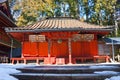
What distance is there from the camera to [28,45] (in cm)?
1812

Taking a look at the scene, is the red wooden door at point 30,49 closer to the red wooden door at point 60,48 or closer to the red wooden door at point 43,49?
the red wooden door at point 43,49

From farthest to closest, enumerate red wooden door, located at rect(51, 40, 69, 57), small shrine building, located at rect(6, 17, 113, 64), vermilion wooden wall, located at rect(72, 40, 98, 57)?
vermilion wooden wall, located at rect(72, 40, 98, 57) < red wooden door, located at rect(51, 40, 69, 57) < small shrine building, located at rect(6, 17, 113, 64)

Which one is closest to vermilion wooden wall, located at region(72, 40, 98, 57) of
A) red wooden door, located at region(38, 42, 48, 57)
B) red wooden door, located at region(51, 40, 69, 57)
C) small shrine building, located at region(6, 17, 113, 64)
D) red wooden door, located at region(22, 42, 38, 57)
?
small shrine building, located at region(6, 17, 113, 64)

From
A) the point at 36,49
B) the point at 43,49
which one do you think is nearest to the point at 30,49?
the point at 36,49

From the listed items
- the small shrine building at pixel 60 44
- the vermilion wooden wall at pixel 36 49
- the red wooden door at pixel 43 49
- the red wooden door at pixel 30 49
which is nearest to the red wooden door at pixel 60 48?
the small shrine building at pixel 60 44

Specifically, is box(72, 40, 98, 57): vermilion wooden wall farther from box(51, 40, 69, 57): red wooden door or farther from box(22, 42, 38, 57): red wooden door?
box(22, 42, 38, 57): red wooden door

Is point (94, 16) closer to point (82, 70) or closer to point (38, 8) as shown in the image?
point (38, 8)

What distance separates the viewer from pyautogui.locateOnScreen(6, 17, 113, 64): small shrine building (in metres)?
16.8

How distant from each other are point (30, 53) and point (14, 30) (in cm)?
268

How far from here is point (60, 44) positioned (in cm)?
1784

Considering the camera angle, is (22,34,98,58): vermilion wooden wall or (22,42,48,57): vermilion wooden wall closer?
(22,34,98,58): vermilion wooden wall

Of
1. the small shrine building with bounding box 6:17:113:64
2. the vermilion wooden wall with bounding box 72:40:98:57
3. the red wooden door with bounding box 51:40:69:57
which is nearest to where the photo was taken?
the small shrine building with bounding box 6:17:113:64

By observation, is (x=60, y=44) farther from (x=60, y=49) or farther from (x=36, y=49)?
(x=36, y=49)

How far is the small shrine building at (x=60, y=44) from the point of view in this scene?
1680cm
